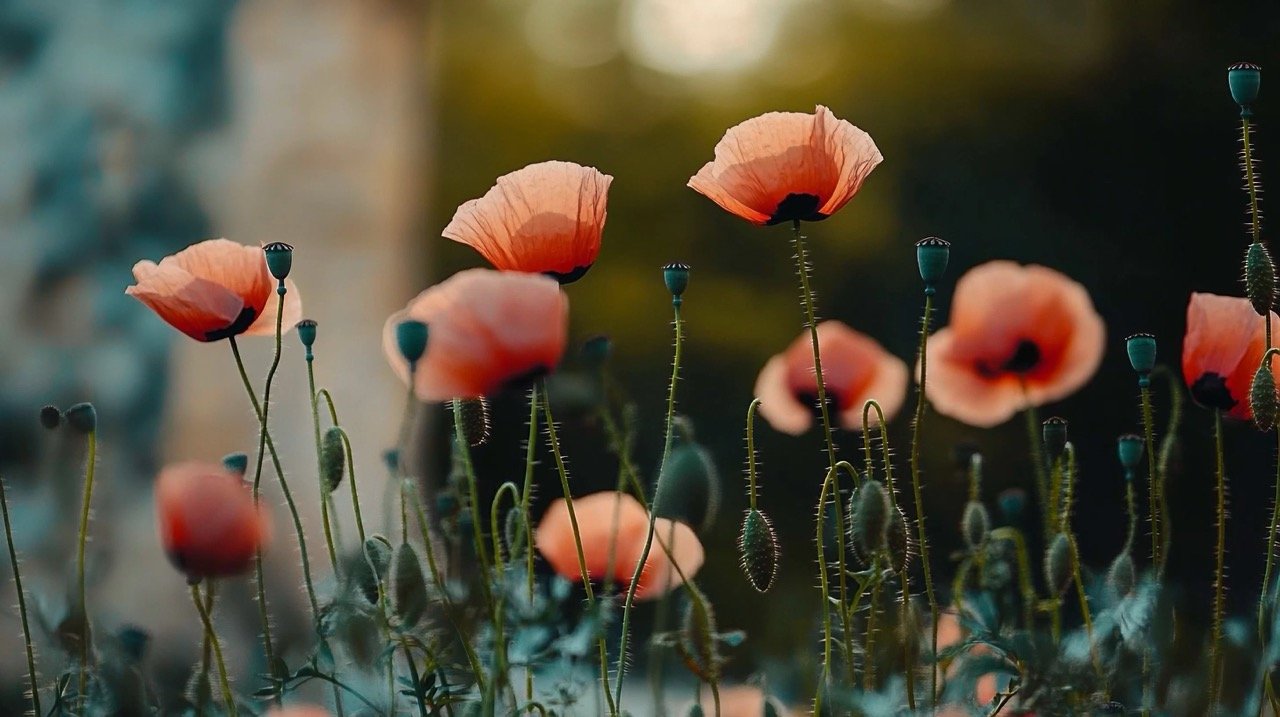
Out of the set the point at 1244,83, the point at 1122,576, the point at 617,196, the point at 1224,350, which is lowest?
the point at 1122,576

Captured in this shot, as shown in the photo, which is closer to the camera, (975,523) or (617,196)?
(975,523)

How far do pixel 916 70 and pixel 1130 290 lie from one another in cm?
102

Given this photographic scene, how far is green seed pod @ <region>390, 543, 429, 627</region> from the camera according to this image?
2.06ft

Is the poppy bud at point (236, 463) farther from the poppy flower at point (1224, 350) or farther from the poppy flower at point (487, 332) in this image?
the poppy flower at point (1224, 350)

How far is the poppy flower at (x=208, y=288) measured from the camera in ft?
2.46

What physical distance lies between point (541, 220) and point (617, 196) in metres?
4.19

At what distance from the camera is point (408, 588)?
634mm

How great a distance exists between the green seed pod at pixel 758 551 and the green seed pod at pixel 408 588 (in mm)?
165

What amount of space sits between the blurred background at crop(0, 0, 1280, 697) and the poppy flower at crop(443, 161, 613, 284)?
182cm

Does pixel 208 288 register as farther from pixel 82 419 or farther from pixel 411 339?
pixel 411 339

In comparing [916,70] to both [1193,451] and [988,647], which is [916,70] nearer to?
[1193,451]

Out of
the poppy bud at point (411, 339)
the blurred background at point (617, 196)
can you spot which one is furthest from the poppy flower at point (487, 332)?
the blurred background at point (617, 196)

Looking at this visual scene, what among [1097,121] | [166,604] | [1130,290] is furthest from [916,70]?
[166,604]

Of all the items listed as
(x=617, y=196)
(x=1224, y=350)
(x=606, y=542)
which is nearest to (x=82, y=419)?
(x=606, y=542)
